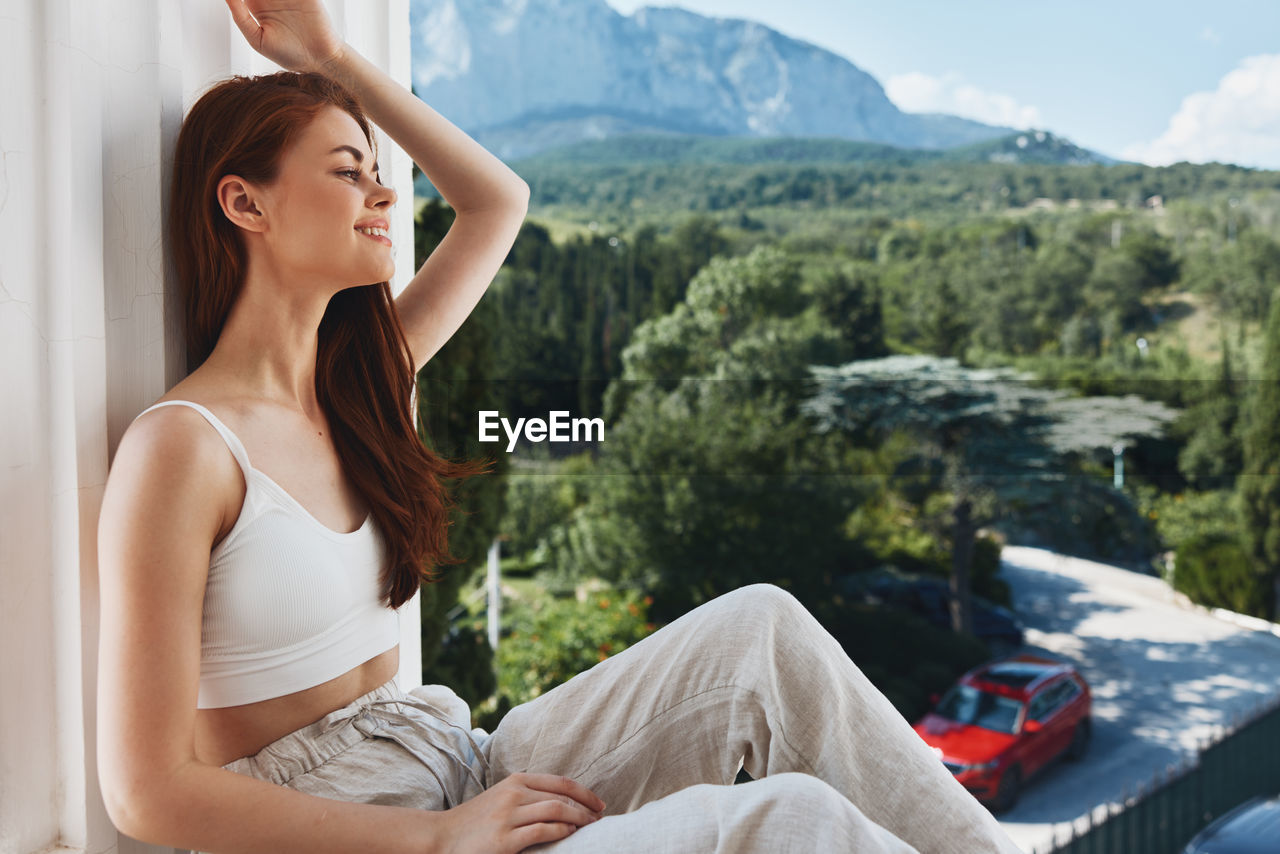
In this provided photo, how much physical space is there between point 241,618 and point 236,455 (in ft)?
0.31

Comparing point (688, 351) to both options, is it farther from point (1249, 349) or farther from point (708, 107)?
point (1249, 349)

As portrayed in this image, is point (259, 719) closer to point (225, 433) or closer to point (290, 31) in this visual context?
point (225, 433)

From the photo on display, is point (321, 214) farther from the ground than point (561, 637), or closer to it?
farther from the ground

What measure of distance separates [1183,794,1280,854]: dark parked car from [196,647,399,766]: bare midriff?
11.5ft

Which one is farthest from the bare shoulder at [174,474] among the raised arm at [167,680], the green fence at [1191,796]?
the green fence at [1191,796]

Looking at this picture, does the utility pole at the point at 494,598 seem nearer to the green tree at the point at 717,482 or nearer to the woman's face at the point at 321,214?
the green tree at the point at 717,482

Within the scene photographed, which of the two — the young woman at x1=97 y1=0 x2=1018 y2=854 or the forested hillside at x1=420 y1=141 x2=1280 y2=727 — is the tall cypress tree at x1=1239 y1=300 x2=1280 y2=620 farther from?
the young woman at x1=97 y1=0 x2=1018 y2=854

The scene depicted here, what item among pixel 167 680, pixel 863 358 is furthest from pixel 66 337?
pixel 863 358

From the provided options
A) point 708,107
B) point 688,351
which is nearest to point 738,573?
point 688,351

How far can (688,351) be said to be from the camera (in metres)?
7.61

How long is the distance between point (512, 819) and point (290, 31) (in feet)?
1.84

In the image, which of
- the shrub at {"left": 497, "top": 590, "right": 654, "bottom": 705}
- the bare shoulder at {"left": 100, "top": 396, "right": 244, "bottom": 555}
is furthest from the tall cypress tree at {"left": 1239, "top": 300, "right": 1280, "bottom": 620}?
the bare shoulder at {"left": 100, "top": 396, "right": 244, "bottom": 555}

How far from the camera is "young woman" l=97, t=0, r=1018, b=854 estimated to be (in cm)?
52

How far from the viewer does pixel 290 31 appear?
28.6 inches
